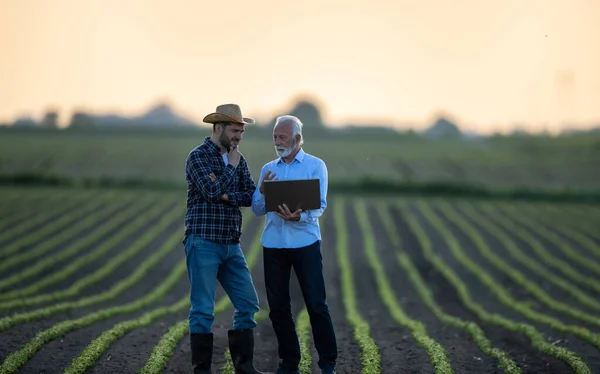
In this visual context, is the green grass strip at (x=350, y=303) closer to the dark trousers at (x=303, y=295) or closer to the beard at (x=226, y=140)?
the dark trousers at (x=303, y=295)

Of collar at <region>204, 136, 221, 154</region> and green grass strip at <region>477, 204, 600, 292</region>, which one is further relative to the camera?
green grass strip at <region>477, 204, 600, 292</region>

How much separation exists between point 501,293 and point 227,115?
12.0m

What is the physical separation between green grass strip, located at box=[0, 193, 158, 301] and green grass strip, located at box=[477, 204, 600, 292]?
40.5 ft

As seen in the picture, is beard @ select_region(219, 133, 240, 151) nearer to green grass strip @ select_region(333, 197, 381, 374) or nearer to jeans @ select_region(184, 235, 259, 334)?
jeans @ select_region(184, 235, 259, 334)

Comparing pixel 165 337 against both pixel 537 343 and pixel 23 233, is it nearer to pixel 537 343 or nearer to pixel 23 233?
pixel 537 343

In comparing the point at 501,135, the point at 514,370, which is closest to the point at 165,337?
the point at 514,370

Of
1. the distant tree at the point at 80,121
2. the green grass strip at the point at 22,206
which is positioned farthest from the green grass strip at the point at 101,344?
the distant tree at the point at 80,121

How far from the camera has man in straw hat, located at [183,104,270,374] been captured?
20.8ft

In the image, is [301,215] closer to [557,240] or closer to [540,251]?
[540,251]

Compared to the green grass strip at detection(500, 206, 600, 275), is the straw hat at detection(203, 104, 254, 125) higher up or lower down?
higher up

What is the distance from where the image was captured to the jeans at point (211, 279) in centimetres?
634

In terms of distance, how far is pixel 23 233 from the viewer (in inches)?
896

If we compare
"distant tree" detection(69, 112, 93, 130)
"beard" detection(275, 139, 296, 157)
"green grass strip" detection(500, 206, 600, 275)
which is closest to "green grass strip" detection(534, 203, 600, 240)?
"green grass strip" detection(500, 206, 600, 275)

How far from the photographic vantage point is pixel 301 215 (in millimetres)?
6410
